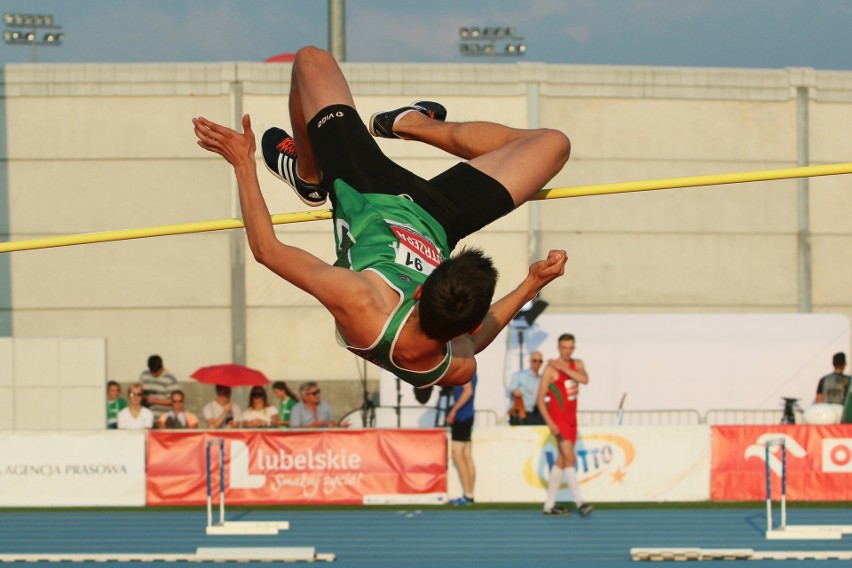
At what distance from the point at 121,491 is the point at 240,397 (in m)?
8.15

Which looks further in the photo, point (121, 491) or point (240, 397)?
point (240, 397)

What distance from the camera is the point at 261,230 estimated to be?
13.6ft

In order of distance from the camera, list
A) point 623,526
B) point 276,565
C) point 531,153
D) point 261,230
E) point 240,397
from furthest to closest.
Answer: point 240,397, point 623,526, point 276,565, point 531,153, point 261,230

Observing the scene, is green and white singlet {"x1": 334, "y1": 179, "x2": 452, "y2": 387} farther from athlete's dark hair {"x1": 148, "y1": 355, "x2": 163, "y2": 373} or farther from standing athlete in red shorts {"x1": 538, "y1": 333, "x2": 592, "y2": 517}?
athlete's dark hair {"x1": 148, "y1": 355, "x2": 163, "y2": 373}

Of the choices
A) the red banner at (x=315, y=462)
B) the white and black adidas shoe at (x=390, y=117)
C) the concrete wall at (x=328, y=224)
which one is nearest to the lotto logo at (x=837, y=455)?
the red banner at (x=315, y=462)

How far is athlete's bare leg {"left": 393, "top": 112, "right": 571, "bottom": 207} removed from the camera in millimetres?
4770

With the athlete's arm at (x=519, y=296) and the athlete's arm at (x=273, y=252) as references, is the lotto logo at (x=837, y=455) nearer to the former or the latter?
the athlete's arm at (x=519, y=296)

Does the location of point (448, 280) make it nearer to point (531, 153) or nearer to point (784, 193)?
point (531, 153)

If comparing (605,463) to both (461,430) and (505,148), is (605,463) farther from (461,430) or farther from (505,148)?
(505,148)

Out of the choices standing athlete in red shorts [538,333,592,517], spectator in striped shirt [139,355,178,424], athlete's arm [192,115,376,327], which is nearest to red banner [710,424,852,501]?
standing athlete in red shorts [538,333,592,517]

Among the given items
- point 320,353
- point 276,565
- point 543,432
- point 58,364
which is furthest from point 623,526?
point 320,353

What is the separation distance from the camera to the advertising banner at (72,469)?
12.3m

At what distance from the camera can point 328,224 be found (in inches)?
826

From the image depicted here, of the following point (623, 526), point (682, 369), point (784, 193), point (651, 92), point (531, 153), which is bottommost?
point (623, 526)
